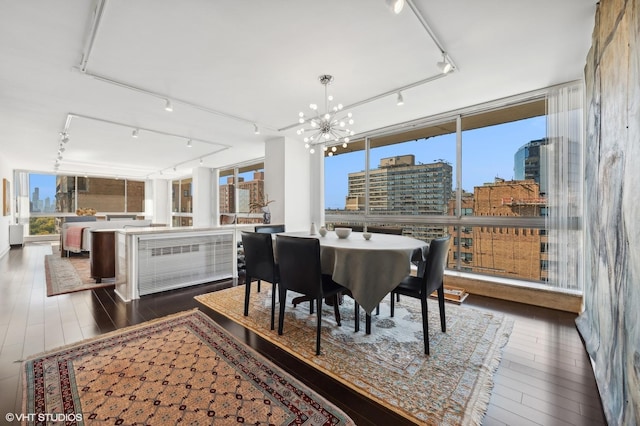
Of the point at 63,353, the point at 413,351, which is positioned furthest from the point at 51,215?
the point at 413,351

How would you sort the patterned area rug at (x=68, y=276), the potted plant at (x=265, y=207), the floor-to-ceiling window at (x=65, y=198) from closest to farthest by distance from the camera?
1. the patterned area rug at (x=68, y=276)
2. the potted plant at (x=265, y=207)
3. the floor-to-ceiling window at (x=65, y=198)

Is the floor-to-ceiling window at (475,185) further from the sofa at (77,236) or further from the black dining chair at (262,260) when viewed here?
the sofa at (77,236)

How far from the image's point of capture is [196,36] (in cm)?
233

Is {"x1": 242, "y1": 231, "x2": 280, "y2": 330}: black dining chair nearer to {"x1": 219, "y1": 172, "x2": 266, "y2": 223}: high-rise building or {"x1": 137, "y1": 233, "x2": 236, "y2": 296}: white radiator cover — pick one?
{"x1": 137, "y1": 233, "x2": 236, "y2": 296}: white radiator cover

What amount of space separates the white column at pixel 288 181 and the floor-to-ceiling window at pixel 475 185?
50.8 inches

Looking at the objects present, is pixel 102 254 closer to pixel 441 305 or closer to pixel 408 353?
pixel 408 353

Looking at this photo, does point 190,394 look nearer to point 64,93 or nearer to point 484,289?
point 484,289

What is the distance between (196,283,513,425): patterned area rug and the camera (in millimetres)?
1614

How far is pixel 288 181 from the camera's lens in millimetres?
5445

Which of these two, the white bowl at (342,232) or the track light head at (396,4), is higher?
the track light head at (396,4)

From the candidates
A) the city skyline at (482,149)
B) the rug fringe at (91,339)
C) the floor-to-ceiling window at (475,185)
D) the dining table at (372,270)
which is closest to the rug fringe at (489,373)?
the dining table at (372,270)

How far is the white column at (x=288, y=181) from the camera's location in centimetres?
542

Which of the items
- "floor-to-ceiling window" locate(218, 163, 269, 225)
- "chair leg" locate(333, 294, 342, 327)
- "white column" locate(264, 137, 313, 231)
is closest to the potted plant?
"white column" locate(264, 137, 313, 231)

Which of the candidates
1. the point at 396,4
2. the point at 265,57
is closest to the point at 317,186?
the point at 265,57
